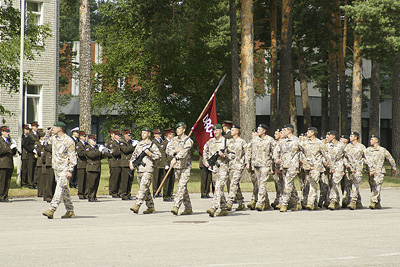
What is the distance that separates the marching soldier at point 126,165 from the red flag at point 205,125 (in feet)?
8.16

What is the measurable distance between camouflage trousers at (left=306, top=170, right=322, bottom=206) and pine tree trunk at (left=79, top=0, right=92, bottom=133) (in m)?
10.1

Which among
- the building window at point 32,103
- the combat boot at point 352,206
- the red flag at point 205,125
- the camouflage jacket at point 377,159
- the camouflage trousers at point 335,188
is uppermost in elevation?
the building window at point 32,103

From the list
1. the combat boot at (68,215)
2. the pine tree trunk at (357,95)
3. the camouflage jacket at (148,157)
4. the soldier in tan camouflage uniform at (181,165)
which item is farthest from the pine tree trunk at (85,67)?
the pine tree trunk at (357,95)

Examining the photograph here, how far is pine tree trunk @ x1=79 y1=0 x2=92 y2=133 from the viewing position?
24.8 metres

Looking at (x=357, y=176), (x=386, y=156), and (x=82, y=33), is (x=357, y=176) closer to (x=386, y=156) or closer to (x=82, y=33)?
(x=386, y=156)

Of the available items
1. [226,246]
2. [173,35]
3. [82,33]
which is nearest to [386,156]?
[226,246]

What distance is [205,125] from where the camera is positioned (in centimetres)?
1969

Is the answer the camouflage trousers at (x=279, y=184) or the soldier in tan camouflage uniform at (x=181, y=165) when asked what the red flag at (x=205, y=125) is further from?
the soldier in tan camouflage uniform at (x=181, y=165)

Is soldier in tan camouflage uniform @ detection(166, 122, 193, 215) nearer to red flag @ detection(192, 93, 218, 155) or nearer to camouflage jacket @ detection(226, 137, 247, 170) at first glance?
camouflage jacket @ detection(226, 137, 247, 170)

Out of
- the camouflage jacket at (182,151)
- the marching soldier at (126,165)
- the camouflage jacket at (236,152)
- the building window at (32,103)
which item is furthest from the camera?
the building window at (32,103)

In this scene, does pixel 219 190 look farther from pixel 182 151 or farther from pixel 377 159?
pixel 377 159

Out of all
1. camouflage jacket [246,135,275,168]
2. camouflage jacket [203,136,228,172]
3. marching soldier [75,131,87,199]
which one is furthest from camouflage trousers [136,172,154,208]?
marching soldier [75,131,87,199]

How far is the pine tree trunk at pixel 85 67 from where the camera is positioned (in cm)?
2484

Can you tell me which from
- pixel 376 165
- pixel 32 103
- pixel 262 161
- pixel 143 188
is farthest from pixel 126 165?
pixel 32 103
